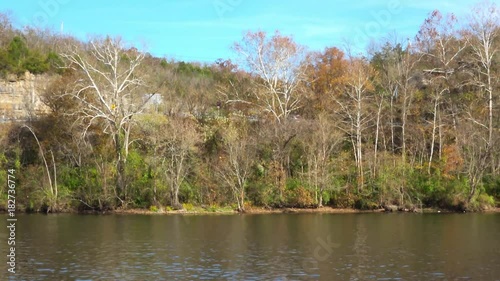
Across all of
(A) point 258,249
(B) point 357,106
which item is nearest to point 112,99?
(B) point 357,106

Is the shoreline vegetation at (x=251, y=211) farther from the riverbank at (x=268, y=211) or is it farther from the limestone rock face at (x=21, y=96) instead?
the limestone rock face at (x=21, y=96)

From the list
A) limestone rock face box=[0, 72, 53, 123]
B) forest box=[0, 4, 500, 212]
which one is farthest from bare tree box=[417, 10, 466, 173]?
limestone rock face box=[0, 72, 53, 123]

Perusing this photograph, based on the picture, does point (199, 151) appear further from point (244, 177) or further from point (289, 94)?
point (289, 94)

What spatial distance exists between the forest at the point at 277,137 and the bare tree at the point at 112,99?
189mm

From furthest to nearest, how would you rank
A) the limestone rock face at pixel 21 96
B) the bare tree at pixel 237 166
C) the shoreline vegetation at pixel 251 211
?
the limestone rock face at pixel 21 96 → the bare tree at pixel 237 166 → the shoreline vegetation at pixel 251 211

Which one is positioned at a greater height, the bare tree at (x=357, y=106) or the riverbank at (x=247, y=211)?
the bare tree at (x=357, y=106)

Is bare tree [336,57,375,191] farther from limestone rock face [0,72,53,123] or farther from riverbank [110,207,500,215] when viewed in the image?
limestone rock face [0,72,53,123]

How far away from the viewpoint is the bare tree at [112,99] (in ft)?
165

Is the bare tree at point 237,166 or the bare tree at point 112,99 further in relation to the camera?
the bare tree at point 112,99

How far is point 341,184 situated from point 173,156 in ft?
49.9

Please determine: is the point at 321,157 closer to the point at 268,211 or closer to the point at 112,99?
the point at 268,211

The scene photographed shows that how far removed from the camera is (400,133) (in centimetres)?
6034

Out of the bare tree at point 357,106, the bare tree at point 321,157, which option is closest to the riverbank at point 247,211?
the bare tree at point 321,157

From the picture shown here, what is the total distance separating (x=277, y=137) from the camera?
175 ft
